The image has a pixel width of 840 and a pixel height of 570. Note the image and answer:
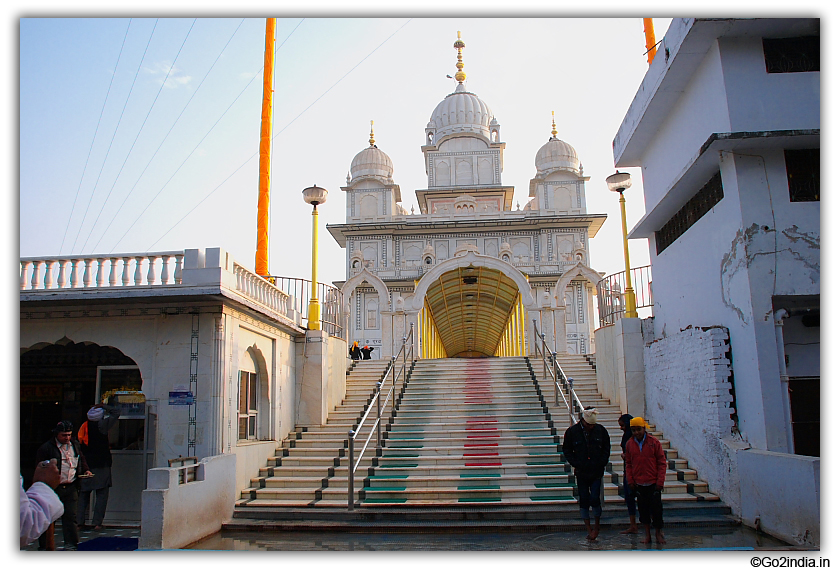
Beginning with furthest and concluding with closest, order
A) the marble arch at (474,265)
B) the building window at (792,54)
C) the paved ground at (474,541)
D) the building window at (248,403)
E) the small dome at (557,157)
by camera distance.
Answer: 1. the small dome at (557,157)
2. the marble arch at (474,265)
3. the building window at (248,403)
4. the building window at (792,54)
5. the paved ground at (474,541)

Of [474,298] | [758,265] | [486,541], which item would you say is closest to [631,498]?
[486,541]

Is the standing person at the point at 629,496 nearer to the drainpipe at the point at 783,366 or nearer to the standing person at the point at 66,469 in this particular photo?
the drainpipe at the point at 783,366

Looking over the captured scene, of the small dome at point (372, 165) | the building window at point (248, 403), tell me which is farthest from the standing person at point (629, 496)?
the small dome at point (372, 165)

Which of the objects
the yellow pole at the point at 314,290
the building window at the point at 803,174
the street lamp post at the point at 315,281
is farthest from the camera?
the yellow pole at the point at 314,290

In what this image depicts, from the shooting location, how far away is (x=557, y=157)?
4131 centimetres

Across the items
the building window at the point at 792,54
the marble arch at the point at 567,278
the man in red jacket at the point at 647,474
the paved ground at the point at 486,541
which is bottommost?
the paved ground at the point at 486,541

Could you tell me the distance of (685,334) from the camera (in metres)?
10.3

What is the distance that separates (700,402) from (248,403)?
731 centimetres

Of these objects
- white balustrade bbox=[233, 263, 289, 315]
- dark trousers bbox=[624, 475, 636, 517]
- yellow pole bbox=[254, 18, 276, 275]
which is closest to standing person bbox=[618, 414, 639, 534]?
dark trousers bbox=[624, 475, 636, 517]

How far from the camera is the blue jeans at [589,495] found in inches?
296

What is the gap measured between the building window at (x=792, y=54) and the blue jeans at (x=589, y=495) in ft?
19.9

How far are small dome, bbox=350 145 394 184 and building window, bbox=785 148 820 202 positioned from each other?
34.8 metres

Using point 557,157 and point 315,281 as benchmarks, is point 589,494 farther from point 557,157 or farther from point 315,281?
point 557,157
